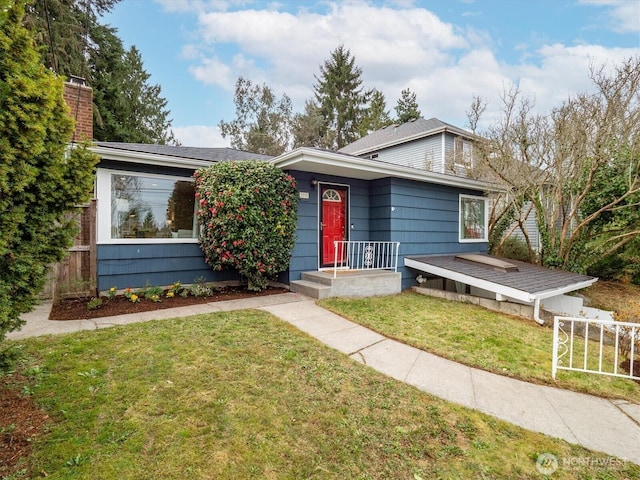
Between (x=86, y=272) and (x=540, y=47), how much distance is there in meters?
13.3

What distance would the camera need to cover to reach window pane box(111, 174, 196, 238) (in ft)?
19.4

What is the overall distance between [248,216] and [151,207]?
211cm

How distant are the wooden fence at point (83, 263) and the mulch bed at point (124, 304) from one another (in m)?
0.19

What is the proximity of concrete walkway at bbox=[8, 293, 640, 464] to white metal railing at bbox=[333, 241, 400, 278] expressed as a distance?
3019 millimetres

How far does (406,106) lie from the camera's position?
28531 millimetres

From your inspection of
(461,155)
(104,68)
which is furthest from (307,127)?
(461,155)

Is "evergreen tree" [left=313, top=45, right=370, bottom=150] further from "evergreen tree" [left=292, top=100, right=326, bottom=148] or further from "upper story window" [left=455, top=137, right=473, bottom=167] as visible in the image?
"upper story window" [left=455, top=137, right=473, bottom=167]

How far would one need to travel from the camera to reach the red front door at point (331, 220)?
729 centimetres

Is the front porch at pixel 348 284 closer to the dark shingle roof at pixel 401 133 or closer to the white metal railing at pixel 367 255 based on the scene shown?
the white metal railing at pixel 367 255

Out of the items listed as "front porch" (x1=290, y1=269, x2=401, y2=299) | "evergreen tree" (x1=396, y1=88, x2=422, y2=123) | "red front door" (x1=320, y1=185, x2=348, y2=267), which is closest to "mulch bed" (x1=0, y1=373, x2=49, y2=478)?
"front porch" (x1=290, y1=269, x2=401, y2=299)

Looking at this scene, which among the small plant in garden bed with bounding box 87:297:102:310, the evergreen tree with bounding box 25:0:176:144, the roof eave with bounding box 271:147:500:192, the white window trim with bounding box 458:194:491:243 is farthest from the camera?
the evergreen tree with bounding box 25:0:176:144

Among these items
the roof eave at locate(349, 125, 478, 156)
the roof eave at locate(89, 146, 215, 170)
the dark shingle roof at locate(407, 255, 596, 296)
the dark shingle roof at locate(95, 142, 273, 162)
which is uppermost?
the roof eave at locate(349, 125, 478, 156)

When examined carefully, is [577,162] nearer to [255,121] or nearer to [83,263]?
[83,263]

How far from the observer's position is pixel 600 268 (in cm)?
1021
